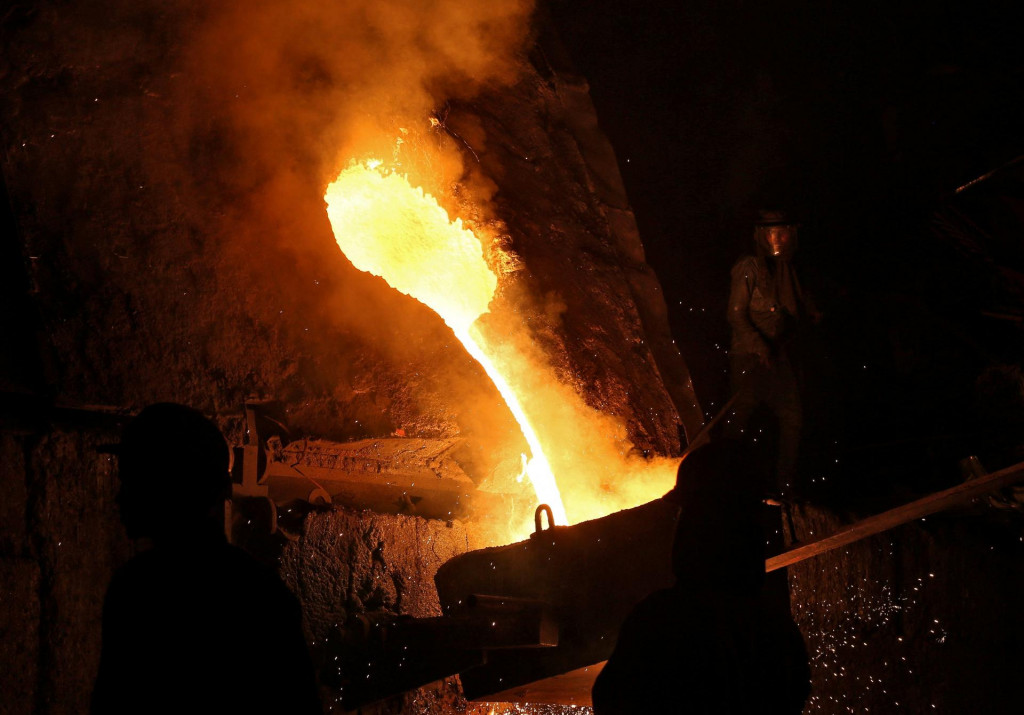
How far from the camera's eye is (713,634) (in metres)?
2.12

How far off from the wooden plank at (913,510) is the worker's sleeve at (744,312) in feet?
10.6

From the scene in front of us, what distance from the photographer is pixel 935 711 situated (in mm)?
4449

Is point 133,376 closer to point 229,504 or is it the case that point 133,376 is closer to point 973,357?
point 229,504

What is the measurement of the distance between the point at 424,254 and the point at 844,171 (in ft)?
18.2

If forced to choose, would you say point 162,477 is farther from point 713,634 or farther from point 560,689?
point 560,689

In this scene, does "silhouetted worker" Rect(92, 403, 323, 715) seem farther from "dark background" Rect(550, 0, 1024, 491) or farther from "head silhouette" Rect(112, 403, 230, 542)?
"dark background" Rect(550, 0, 1024, 491)

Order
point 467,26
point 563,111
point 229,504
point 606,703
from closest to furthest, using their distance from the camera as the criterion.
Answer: point 606,703
point 229,504
point 467,26
point 563,111

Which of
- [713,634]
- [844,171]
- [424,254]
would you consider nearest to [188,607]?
[713,634]

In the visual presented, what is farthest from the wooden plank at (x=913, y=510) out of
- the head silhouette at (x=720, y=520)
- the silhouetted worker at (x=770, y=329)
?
the silhouetted worker at (x=770, y=329)

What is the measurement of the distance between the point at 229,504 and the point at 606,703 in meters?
1.54

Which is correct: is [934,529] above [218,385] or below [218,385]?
below

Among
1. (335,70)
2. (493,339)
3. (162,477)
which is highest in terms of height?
(335,70)

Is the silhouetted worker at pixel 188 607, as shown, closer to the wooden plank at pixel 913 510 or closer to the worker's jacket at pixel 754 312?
the wooden plank at pixel 913 510

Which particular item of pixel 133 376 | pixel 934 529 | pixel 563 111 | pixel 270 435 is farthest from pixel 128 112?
pixel 934 529
